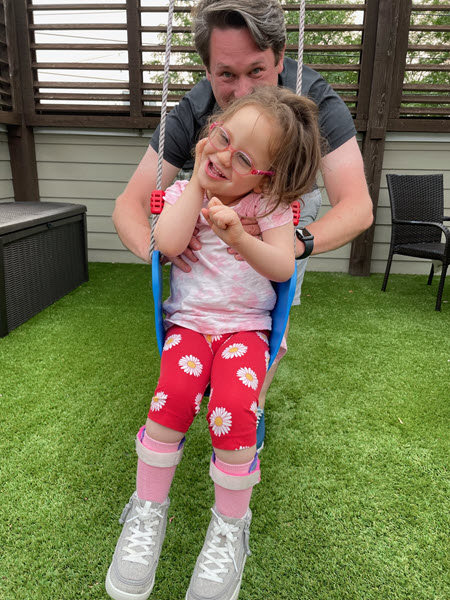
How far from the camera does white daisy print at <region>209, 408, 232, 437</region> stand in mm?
926

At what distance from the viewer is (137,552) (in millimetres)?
928

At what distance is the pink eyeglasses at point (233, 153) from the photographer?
87 cm

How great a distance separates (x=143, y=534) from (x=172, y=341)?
0.42 metres

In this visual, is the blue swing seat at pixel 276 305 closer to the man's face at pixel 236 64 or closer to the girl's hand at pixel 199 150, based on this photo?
the girl's hand at pixel 199 150

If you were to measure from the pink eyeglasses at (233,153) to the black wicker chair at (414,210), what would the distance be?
2659 millimetres

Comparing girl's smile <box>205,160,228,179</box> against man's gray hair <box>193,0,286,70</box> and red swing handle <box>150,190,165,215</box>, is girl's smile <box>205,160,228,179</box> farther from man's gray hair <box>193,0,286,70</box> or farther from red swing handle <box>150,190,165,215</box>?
man's gray hair <box>193,0,286,70</box>

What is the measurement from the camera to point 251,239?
2.84 ft

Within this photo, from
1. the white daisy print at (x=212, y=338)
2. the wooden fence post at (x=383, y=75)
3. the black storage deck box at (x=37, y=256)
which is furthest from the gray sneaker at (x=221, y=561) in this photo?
the wooden fence post at (x=383, y=75)

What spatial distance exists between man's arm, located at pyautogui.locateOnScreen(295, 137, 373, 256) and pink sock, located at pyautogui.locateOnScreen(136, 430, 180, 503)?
23.0 inches

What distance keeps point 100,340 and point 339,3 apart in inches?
125

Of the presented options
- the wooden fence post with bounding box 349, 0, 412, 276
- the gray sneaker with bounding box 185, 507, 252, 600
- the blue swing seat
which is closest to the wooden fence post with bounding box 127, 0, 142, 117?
the wooden fence post with bounding box 349, 0, 412, 276

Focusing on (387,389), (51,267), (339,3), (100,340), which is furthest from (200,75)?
(387,389)

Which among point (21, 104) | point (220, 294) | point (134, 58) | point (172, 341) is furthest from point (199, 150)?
point (21, 104)

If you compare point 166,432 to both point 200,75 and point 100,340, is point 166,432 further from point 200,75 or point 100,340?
point 200,75
